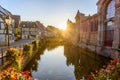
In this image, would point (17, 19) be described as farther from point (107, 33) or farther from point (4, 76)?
point (4, 76)

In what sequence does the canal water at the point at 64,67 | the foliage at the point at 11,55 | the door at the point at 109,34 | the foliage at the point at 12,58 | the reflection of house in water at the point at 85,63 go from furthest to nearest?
the door at the point at 109,34 → the reflection of house in water at the point at 85,63 → the canal water at the point at 64,67 → the foliage at the point at 11,55 → the foliage at the point at 12,58

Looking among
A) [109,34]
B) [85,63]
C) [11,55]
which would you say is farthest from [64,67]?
[109,34]

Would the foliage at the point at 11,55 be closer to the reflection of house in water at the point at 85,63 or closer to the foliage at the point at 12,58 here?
the foliage at the point at 12,58

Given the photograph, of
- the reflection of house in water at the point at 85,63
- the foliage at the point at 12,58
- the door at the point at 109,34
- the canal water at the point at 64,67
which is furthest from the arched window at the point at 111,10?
the foliage at the point at 12,58

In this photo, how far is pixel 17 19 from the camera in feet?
195

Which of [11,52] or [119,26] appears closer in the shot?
[11,52]

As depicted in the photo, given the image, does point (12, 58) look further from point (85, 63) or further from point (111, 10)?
point (111, 10)

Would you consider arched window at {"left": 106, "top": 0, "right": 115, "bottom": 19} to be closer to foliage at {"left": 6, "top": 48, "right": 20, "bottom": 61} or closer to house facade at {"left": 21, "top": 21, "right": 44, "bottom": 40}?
foliage at {"left": 6, "top": 48, "right": 20, "bottom": 61}

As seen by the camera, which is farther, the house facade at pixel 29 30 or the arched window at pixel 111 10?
the house facade at pixel 29 30

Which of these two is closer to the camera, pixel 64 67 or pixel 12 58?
pixel 12 58

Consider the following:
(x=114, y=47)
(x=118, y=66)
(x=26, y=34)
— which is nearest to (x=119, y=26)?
(x=114, y=47)

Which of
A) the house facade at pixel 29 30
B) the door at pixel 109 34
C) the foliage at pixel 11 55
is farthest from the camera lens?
the house facade at pixel 29 30

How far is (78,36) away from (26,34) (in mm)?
28104

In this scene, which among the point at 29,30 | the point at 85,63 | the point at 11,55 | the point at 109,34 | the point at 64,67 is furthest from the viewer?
the point at 29,30
